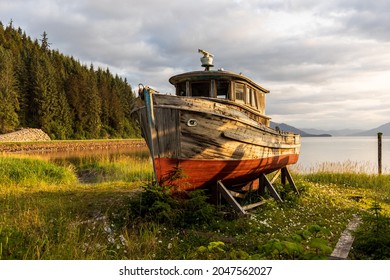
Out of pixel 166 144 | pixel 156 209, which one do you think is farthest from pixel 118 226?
pixel 166 144

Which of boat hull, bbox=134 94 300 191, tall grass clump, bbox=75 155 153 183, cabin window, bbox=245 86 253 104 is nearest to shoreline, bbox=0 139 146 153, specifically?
tall grass clump, bbox=75 155 153 183

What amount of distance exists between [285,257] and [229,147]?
3.57 m

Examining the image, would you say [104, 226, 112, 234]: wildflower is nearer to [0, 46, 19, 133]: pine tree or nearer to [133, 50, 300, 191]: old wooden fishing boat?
[133, 50, 300, 191]: old wooden fishing boat

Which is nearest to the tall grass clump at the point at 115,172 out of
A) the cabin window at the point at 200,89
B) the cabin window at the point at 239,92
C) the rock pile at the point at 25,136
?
the cabin window at the point at 200,89

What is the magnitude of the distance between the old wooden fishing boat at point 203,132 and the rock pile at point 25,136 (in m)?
53.2

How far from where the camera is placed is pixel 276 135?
10711 mm

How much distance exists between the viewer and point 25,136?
182 feet

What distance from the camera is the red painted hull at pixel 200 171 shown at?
25.6 feet

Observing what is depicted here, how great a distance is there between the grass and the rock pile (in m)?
47.1

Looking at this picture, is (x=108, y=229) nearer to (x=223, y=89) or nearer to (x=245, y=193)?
(x=223, y=89)

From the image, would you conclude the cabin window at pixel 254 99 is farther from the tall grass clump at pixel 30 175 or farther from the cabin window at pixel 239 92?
the tall grass clump at pixel 30 175

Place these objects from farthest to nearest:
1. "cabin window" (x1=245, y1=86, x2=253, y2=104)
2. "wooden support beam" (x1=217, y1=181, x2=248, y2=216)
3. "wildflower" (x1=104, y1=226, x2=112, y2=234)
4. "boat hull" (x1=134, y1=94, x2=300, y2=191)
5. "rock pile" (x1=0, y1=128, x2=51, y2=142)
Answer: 1. "rock pile" (x1=0, y1=128, x2=51, y2=142)
2. "cabin window" (x1=245, y1=86, x2=253, y2=104)
3. "wooden support beam" (x1=217, y1=181, x2=248, y2=216)
4. "boat hull" (x1=134, y1=94, x2=300, y2=191)
5. "wildflower" (x1=104, y1=226, x2=112, y2=234)

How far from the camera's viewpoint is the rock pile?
5295 centimetres

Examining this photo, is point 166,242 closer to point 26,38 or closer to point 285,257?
point 285,257
